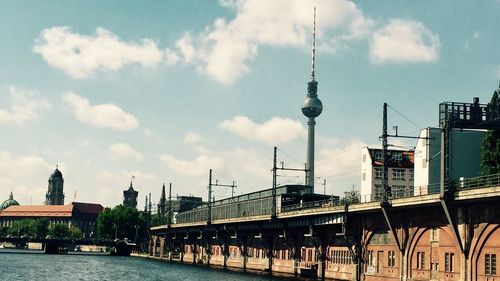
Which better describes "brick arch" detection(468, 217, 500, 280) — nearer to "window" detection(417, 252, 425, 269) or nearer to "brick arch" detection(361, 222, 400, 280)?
"window" detection(417, 252, 425, 269)

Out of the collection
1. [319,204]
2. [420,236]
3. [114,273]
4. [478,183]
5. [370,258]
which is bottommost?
[114,273]

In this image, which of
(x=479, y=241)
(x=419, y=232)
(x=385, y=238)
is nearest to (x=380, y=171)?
(x=385, y=238)

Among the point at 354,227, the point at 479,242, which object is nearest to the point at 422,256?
the point at 479,242

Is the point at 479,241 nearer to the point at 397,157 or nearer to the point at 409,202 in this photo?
the point at 409,202

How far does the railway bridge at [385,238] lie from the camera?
202 ft

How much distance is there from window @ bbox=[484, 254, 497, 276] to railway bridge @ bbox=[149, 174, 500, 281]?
0.27 ft

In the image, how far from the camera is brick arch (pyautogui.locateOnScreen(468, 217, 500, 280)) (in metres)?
60.1

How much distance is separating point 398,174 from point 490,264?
67.9 meters

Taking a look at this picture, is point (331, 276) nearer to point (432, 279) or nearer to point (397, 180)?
point (432, 279)

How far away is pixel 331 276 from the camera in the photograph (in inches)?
3669

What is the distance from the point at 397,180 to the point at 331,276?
39.4 m

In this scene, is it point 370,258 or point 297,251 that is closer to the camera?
point 370,258

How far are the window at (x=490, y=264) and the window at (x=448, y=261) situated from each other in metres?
4.93

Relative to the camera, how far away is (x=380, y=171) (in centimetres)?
12731
